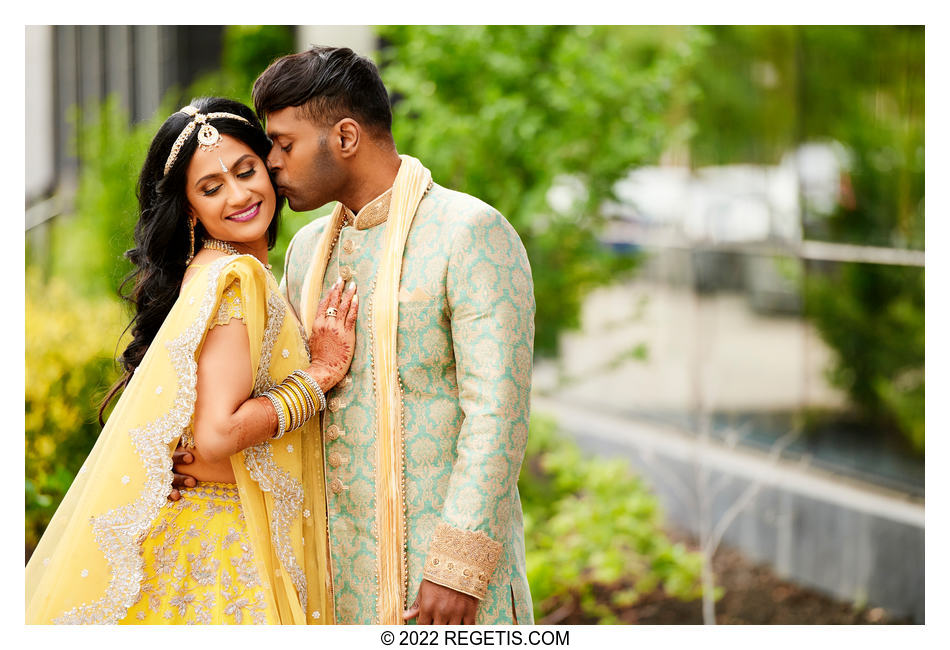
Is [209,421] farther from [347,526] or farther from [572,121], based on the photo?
[572,121]

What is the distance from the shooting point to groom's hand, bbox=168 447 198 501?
2.24 meters

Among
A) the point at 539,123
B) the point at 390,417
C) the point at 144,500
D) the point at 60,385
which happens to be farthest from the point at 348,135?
the point at 539,123

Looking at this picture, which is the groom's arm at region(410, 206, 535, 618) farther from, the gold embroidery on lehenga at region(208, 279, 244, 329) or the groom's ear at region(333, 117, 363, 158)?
the gold embroidery on lehenga at region(208, 279, 244, 329)

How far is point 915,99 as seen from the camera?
488cm

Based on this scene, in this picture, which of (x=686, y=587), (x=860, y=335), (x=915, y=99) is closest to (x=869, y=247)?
(x=860, y=335)

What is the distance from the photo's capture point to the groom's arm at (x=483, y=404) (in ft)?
6.84

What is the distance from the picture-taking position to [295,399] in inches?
85.9

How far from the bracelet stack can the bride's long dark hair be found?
355mm

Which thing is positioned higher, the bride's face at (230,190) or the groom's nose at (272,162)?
the groom's nose at (272,162)

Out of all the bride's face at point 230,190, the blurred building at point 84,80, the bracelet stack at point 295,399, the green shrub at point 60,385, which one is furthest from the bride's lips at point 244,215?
the blurred building at point 84,80

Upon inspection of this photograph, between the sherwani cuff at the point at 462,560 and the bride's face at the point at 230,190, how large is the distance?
862mm

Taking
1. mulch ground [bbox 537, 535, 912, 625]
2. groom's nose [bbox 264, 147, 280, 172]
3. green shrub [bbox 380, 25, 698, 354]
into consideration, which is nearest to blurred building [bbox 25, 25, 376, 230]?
green shrub [bbox 380, 25, 698, 354]

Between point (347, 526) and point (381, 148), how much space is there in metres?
0.96

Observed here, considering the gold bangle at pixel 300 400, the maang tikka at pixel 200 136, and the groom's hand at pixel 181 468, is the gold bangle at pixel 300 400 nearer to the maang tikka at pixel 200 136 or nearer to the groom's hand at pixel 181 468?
the groom's hand at pixel 181 468
